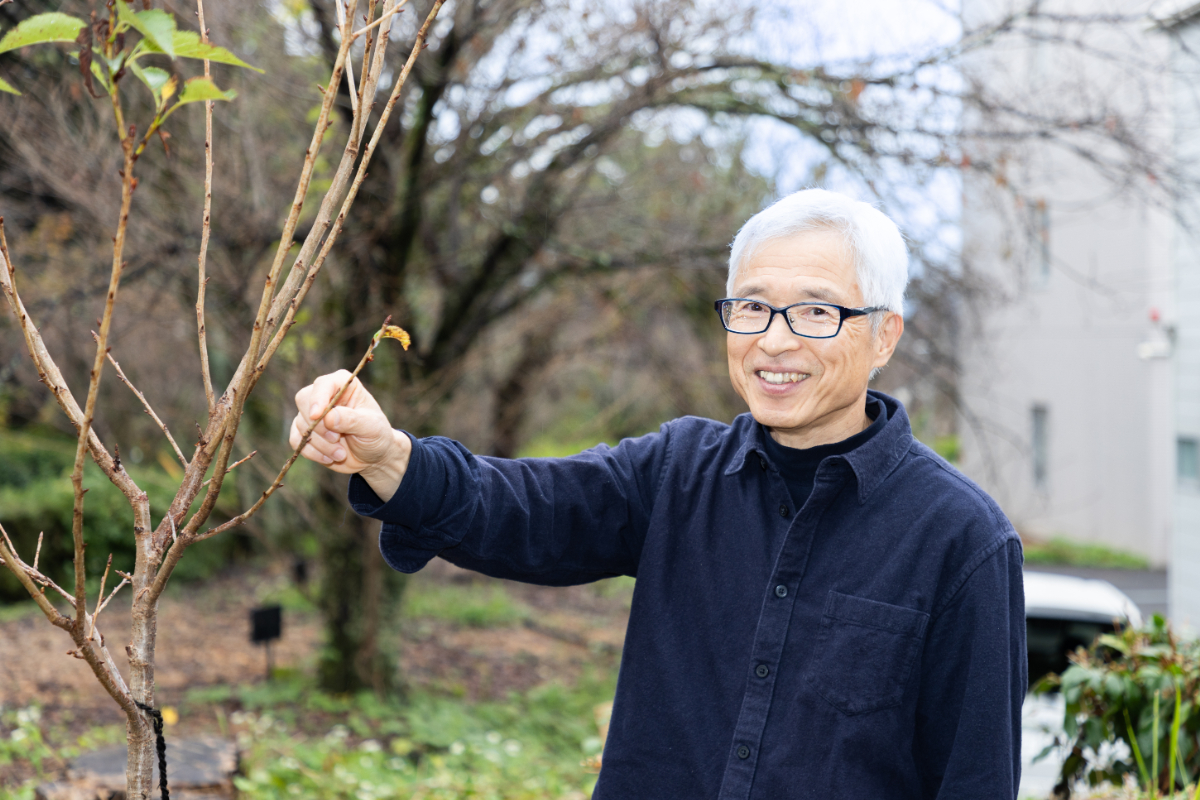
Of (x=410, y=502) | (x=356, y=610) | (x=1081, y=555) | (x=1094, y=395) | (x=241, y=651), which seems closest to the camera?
(x=410, y=502)

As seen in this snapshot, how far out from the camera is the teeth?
1.59 meters

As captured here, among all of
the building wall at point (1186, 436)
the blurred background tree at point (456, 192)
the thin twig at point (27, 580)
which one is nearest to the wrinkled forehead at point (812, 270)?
the thin twig at point (27, 580)

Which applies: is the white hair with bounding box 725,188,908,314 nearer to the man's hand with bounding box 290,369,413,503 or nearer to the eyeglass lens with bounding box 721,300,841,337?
the eyeglass lens with bounding box 721,300,841,337

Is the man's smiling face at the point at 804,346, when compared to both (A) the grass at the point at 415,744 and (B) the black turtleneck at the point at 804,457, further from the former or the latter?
(A) the grass at the point at 415,744

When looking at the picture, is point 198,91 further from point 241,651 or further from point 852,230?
point 241,651

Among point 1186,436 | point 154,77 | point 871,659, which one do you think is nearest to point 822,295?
point 871,659

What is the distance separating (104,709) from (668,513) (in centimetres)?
581

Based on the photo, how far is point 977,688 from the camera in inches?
54.3

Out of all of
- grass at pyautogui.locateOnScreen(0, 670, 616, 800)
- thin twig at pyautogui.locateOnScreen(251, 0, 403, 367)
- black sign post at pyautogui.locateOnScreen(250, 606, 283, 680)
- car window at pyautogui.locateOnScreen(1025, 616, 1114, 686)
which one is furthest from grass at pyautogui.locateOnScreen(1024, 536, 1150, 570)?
thin twig at pyautogui.locateOnScreen(251, 0, 403, 367)

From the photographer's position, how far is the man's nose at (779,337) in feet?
5.12

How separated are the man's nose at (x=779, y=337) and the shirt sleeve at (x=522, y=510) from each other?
1.07ft

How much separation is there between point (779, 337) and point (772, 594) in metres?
0.42

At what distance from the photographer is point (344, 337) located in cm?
549

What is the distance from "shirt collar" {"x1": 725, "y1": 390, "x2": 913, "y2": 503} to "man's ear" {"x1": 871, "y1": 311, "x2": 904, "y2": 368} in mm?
90
